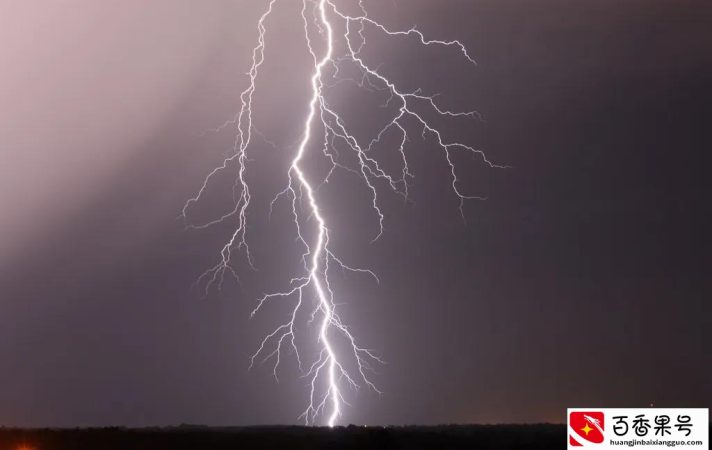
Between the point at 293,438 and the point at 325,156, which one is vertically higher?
the point at 325,156

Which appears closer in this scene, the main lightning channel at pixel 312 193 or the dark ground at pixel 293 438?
the dark ground at pixel 293 438

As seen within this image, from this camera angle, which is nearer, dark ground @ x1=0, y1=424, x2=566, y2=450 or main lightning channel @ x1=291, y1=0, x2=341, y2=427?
dark ground @ x1=0, y1=424, x2=566, y2=450

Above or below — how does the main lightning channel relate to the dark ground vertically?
above

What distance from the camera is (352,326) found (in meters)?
14.3

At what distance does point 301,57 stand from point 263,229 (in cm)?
240

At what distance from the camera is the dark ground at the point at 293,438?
1271cm

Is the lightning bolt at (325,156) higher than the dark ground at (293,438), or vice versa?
the lightning bolt at (325,156)

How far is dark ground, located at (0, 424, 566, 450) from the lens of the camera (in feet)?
41.7

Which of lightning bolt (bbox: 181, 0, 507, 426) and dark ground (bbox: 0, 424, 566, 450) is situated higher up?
lightning bolt (bbox: 181, 0, 507, 426)

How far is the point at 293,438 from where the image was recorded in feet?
43.7

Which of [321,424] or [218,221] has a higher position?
[218,221]

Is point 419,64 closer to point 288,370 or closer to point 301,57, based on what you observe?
point 301,57

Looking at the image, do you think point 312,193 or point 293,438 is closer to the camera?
point 293,438

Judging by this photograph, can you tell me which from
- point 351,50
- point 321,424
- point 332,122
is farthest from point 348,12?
point 321,424
